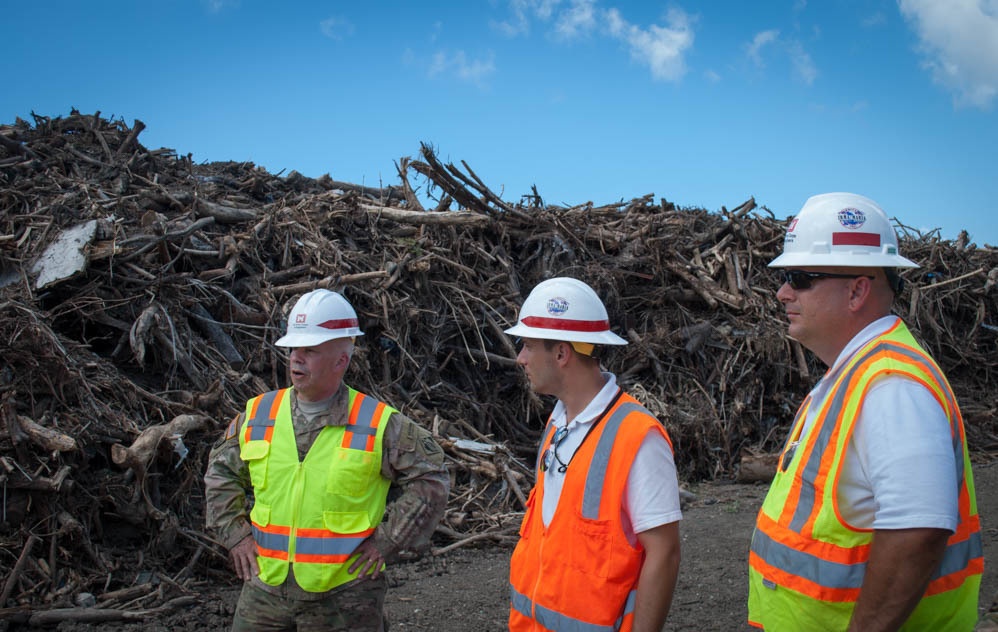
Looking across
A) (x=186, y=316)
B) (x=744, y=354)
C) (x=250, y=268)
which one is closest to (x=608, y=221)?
(x=744, y=354)

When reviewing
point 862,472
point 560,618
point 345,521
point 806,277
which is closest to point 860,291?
point 806,277

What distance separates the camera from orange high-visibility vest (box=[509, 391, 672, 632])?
2367 mm

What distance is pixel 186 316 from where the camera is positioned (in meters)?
7.45

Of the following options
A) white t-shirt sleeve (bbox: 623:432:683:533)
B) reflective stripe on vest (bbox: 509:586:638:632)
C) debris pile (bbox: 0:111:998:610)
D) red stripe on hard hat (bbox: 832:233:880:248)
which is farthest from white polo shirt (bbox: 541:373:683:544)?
debris pile (bbox: 0:111:998:610)

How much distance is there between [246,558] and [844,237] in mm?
2703

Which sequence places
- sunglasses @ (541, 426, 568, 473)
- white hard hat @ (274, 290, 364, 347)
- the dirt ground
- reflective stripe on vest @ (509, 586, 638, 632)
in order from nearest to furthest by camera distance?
1. reflective stripe on vest @ (509, 586, 638, 632)
2. sunglasses @ (541, 426, 568, 473)
3. white hard hat @ (274, 290, 364, 347)
4. the dirt ground

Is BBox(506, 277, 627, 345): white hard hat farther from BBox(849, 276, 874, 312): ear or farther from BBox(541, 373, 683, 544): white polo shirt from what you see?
BBox(849, 276, 874, 312): ear

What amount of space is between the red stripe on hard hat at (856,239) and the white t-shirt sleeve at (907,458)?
0.51 m

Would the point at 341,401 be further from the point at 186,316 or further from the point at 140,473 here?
the point at 186,316

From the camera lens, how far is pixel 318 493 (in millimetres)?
3207

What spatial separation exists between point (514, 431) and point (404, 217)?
3.15 meters

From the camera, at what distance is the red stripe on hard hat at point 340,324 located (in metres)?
3.45

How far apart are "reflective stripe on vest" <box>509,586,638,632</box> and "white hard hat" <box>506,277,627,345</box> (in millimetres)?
860

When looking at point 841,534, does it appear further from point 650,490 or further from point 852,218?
point 852,218
